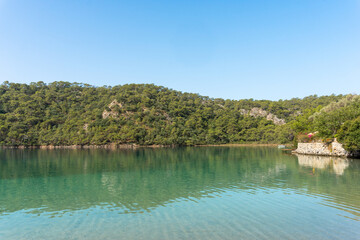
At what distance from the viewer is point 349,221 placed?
1145 centimetres

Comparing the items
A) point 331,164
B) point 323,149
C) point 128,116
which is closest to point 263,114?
point 128,116

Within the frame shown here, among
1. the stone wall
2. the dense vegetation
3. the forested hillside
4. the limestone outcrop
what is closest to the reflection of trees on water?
the dense vegetation

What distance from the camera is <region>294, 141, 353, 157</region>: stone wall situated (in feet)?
139

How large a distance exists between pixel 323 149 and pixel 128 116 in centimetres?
9375

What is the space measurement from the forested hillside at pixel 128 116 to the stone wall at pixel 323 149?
48.8 m

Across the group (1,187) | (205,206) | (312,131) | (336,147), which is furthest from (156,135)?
(205,206)

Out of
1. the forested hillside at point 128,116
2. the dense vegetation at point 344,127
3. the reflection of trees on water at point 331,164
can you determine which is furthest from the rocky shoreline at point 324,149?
the forested hillside at point 128,116

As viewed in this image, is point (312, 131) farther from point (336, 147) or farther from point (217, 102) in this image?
point (217, 102)

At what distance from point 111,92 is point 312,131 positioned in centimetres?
11872

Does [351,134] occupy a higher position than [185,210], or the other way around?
[351,134]

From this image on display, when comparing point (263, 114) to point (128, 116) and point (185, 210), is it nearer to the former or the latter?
point (128, 116)

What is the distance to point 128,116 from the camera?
122625mm

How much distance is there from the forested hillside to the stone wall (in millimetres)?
48752

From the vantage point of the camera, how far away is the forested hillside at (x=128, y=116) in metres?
109
